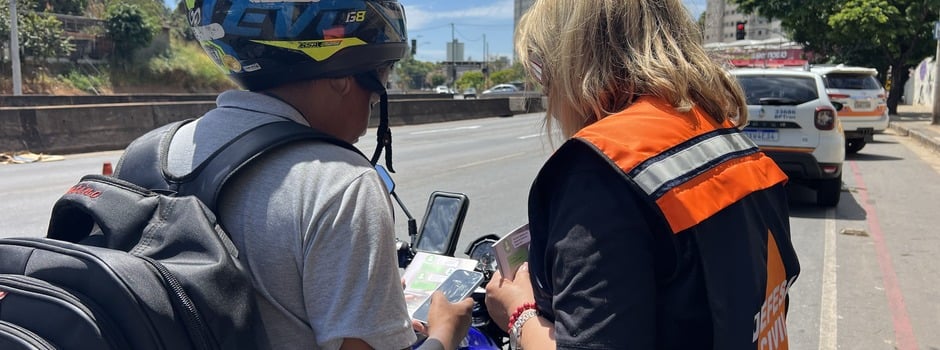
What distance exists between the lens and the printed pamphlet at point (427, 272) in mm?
2053

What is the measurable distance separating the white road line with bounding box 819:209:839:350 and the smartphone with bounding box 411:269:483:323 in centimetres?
326

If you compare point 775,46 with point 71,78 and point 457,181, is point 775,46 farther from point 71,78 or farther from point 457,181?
point 457,181

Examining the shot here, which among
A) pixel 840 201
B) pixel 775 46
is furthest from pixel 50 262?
pixel 775 46

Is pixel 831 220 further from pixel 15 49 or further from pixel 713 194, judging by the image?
pixel 15 49

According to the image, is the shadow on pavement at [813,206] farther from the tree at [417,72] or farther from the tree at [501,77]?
the tree at [417,72]

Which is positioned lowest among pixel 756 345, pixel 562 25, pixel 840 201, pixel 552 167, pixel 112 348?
pixel 840 201

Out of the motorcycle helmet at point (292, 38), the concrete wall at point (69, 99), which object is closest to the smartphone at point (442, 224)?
the motorcycle helmet at point (292, 38)

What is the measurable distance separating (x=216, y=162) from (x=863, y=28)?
32.2 metres

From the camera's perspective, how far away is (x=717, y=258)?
1363mm

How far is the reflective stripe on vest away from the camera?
1.33 meters

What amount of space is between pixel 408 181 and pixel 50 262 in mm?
9155

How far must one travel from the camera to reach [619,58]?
1.56m

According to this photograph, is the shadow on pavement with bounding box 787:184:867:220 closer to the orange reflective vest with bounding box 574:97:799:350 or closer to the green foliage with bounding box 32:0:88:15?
the orange reflective vest with bounding box 574:97:799:350

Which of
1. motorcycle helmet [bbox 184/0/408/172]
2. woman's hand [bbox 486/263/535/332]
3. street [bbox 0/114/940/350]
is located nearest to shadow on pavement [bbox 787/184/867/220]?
street [bbox 0/114/940/350]
